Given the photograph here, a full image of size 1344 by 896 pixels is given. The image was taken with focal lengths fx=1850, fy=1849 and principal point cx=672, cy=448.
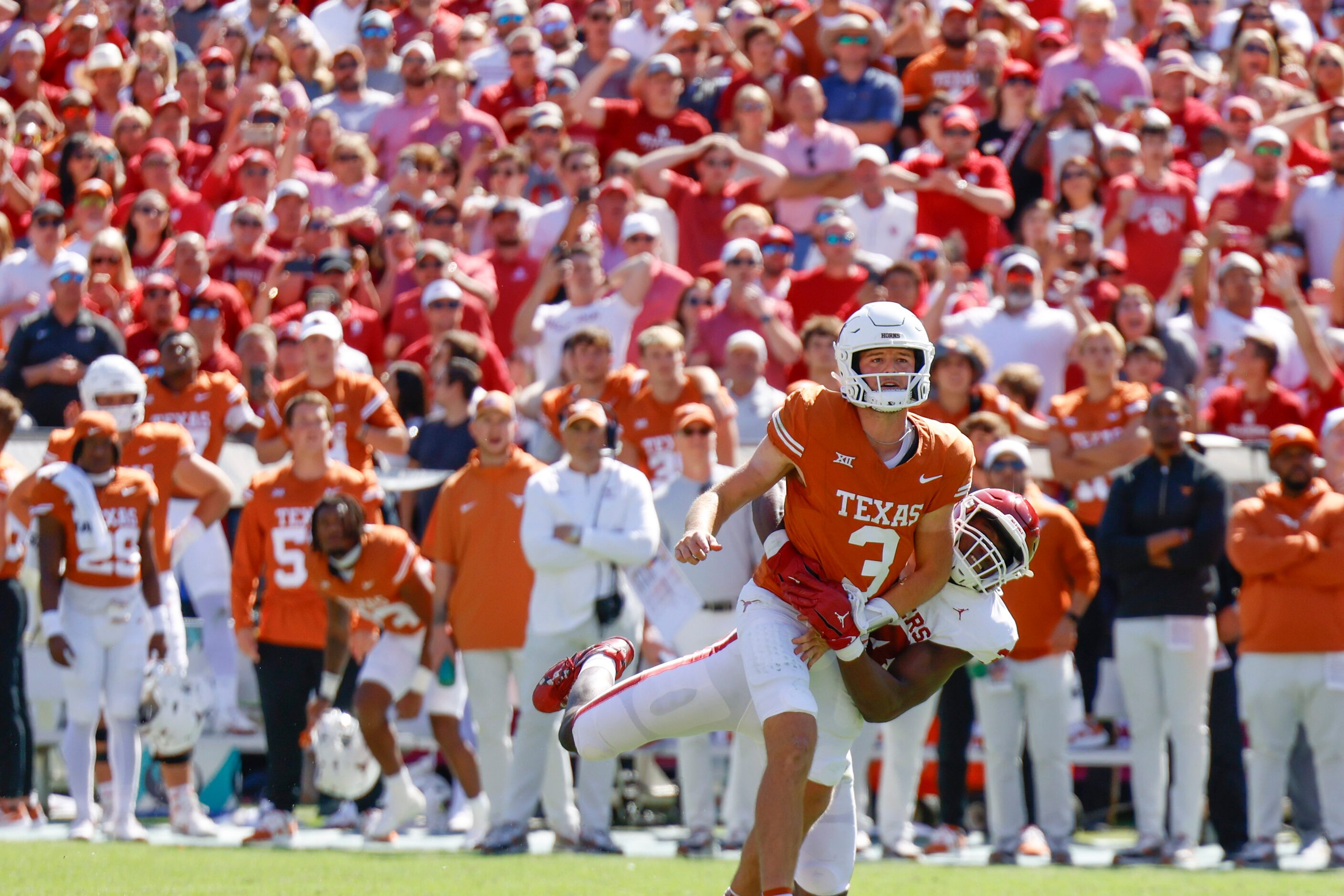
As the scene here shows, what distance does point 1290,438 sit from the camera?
9.59 metres

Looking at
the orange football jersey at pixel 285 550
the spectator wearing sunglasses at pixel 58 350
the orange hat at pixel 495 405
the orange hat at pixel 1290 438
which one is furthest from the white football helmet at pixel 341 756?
the orange hat at pixel 1290 438

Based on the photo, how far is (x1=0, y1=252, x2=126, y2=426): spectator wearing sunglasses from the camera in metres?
11.2

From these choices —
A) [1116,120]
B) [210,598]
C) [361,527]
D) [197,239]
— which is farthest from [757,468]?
[1116,120]

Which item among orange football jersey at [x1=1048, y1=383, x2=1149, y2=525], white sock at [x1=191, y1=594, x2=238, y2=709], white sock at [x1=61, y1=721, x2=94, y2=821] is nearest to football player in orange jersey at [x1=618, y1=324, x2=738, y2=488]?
orange football jersey at [x1=1048, y1=383, x2=1149, y2=525]

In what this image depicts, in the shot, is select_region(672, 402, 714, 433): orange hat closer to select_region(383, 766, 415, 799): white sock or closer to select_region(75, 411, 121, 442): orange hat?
select_region(383, 766, 415, 799): white sock

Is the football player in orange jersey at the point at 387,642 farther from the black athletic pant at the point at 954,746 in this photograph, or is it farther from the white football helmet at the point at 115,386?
the black athletic pant at the point at 954,746

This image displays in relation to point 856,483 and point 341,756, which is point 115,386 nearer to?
point 341,756

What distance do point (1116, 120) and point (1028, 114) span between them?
0.75 metres

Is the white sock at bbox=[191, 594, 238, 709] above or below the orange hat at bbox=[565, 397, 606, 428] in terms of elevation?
below

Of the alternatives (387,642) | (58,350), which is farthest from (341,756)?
(58,350)

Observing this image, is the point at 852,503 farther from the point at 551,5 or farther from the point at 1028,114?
the point at 551,5

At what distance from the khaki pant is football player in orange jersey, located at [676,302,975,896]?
392cm

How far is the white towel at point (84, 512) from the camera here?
31.3 feet

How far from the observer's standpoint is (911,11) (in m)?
15.5
